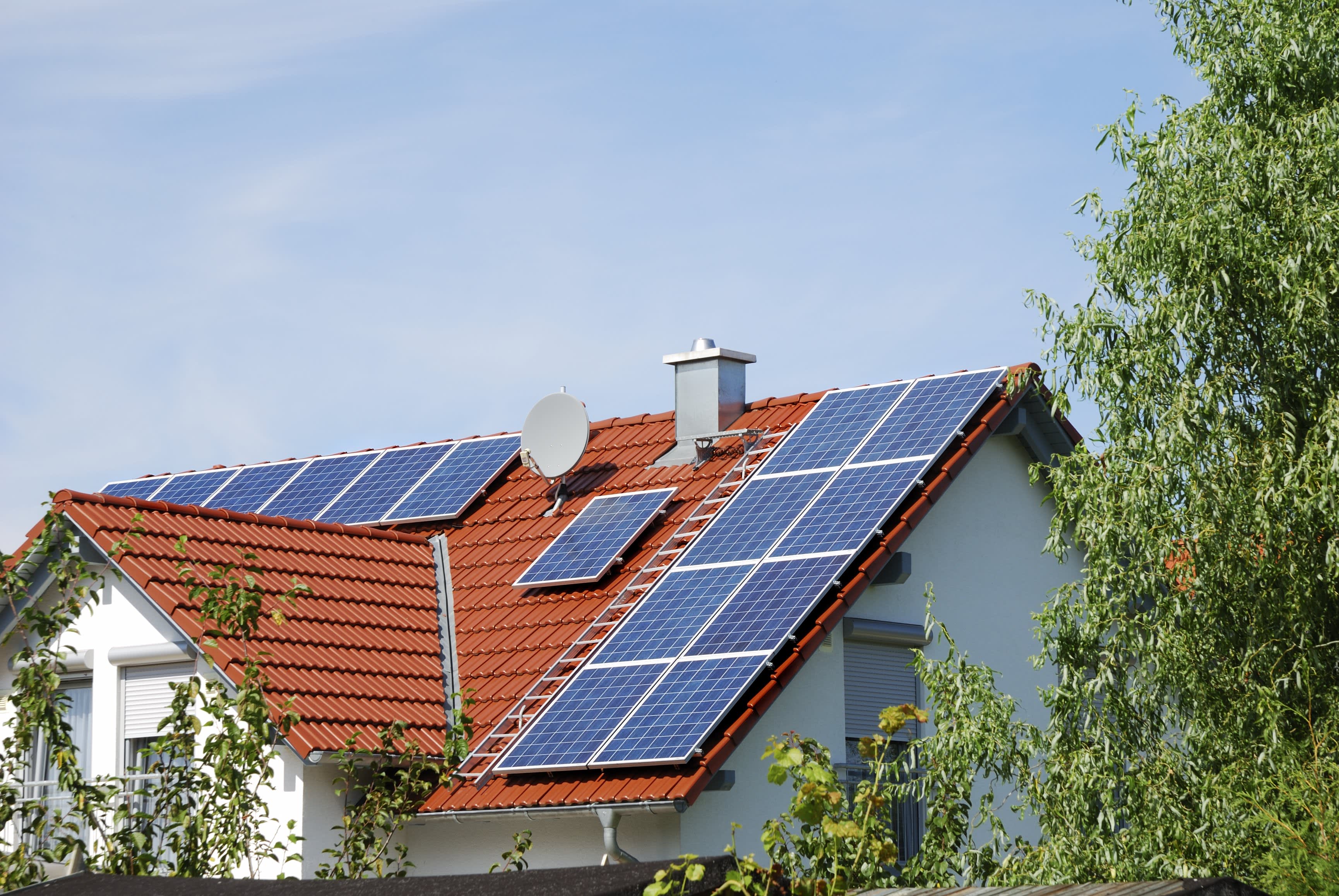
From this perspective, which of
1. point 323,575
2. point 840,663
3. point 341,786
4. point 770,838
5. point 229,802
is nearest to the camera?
point 770,838

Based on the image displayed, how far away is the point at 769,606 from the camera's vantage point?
14664 mm

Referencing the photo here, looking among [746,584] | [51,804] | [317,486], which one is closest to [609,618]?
[746,584]

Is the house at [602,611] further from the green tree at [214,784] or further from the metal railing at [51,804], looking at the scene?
the green tree at [214,784]

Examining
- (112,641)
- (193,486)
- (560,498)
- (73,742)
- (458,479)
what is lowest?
(73,742)

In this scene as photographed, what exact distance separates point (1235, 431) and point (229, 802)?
792 cm

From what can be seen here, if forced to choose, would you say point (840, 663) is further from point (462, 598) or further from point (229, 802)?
point (229, 802)

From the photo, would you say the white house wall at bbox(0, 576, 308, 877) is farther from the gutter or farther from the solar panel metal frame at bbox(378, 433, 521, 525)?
the solar panel metal frame at bbox(378, 433, 521, 525)

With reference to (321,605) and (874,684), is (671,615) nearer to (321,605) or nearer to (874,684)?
(874,684)

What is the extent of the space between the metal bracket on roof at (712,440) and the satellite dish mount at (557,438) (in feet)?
4.05

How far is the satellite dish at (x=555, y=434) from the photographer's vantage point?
744 inches

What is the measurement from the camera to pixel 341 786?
550 inches

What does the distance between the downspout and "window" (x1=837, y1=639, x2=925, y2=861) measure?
248 centimetres

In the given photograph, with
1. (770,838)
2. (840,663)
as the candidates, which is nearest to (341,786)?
(840,663)

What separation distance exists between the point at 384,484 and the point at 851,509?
24.1ft
